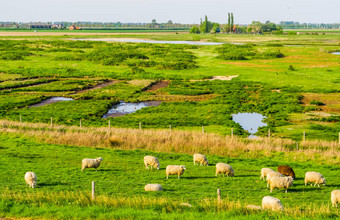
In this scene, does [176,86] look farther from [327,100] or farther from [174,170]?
[174,170]

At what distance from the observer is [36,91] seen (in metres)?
71.6

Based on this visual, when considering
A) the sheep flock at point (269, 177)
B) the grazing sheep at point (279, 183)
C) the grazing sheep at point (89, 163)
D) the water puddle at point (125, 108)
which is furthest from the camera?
the water puddle at point (125, 108)

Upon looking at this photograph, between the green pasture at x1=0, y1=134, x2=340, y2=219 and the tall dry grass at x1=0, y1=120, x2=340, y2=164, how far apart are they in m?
1.45

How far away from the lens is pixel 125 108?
194 feet

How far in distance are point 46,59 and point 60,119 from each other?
7201cm

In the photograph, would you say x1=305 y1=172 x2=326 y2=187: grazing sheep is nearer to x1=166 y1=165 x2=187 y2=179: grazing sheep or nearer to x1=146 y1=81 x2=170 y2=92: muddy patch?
x1=166 y1=165 x2=187 y2=179: grazing sheep

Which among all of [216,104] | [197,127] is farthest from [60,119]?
[216,104]

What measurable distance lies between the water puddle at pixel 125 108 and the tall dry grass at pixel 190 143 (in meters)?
14.6

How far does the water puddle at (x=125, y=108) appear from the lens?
55062mm

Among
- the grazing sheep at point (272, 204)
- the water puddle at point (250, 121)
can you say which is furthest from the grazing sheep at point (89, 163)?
the water puddle at point (250, 121)

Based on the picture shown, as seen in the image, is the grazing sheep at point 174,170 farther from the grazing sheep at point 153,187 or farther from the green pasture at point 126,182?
the grazing sheep at point 153,187

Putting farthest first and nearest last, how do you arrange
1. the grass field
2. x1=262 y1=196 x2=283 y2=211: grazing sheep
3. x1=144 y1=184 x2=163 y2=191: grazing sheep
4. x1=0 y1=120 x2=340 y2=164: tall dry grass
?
x1=0 y1=120 x2=340 y2=164: tall dry grass < x1=144 y1=184 x2=163 y2=191: grazing sheep < the grass field < x1=262 y1=196 x2=283 y2=211: grazing sheep

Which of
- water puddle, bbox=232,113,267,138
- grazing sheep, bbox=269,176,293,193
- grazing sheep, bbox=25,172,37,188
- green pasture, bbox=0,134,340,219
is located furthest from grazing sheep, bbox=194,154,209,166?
water puddle, bbox=232,113,267,138

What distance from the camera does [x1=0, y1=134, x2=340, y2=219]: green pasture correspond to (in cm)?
1802
